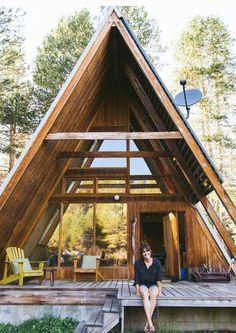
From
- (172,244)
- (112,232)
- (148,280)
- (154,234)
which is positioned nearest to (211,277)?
(172,244)

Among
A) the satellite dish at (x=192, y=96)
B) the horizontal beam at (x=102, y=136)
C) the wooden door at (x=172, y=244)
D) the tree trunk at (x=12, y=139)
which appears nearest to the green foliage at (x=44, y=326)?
the horizontal beam at (x=102, y=136)

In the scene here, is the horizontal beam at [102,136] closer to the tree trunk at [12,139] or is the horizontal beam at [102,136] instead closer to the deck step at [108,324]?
the deck step at [108,324]

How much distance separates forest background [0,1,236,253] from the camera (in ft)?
45.1

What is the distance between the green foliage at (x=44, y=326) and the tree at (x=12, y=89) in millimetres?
9522

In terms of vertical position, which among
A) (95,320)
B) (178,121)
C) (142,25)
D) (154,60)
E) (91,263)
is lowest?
(95,320)

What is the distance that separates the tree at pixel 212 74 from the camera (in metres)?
14.8

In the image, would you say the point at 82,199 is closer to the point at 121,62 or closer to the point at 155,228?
the point at 121,62

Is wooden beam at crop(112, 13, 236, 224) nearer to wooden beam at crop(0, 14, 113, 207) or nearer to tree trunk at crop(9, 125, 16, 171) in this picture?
wooden beam at crop(0, 14, 113, 207)

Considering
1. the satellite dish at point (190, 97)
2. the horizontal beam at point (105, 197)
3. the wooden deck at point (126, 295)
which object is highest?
the satellite dish at point (190, 97)

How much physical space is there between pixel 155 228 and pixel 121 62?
26.6 ft

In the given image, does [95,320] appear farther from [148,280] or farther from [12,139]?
[12,139]

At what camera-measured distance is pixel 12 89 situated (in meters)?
14.2

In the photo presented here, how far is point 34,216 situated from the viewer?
26.1ft

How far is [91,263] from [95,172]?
2.42 metres
